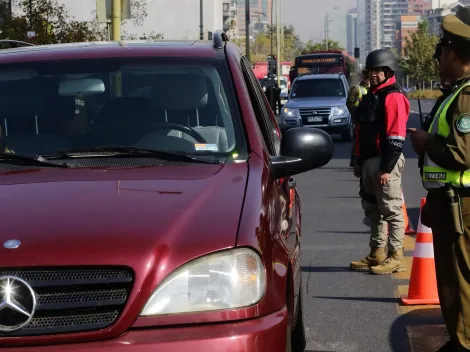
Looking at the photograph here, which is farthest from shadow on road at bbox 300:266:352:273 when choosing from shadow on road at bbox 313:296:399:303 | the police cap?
the police cap

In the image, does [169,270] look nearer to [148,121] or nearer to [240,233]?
[240,233]

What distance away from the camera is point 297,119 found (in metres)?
30.5

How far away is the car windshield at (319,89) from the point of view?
105ft

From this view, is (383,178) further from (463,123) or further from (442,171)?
(463,123)

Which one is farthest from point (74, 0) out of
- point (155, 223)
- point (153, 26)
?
point (155, 223)

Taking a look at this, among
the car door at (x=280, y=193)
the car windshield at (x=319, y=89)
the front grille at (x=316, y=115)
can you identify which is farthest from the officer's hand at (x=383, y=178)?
the car windshield at (x=319, y=89)

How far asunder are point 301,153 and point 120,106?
0.91 m

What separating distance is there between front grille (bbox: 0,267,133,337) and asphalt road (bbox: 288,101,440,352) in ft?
10.3

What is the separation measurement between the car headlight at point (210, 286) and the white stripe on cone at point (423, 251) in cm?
424

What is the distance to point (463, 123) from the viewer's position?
17.3 feet

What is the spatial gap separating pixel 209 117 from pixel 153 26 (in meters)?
71.8

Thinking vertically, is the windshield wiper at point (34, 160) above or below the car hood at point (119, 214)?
above

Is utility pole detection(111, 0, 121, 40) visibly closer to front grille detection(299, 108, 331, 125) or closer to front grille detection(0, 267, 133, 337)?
front grille detection(0, 267, 133, 337)

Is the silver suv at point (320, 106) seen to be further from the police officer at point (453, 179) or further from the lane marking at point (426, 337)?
the police officer at point (453, 179)
